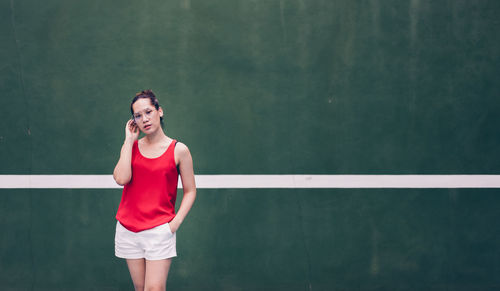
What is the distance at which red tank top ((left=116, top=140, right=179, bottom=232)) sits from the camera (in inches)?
107

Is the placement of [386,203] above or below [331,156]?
below

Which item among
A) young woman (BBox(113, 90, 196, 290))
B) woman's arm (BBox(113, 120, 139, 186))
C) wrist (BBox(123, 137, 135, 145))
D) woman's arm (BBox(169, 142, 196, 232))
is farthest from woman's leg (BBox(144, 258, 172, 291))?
wrist (BBox(123, 137, 135, 145))

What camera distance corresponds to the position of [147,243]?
2.71 meters

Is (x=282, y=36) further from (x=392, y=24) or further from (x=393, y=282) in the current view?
(x=393, y=282)

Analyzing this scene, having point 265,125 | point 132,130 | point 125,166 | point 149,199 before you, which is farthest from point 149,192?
point 265,125

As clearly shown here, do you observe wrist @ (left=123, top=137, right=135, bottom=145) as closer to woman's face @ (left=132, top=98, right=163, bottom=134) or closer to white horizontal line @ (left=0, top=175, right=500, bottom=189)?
woman's face @ (left=132, top=98, right=163, bottom=134)

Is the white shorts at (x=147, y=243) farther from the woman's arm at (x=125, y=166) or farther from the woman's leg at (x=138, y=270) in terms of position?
the woman's arm at (x=125, y=166)

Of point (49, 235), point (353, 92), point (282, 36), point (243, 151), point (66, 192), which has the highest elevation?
point (282, 36)

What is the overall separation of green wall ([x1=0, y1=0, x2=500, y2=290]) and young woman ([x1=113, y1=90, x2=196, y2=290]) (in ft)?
3.52

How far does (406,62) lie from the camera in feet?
12.9

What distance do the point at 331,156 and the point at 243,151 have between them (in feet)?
2.86

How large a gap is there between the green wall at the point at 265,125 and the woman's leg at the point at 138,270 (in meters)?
1.13

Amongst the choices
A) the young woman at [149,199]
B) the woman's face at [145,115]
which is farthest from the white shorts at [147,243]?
the woman's face at [145,115]

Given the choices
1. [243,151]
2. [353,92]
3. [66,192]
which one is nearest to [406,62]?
[353,92]
